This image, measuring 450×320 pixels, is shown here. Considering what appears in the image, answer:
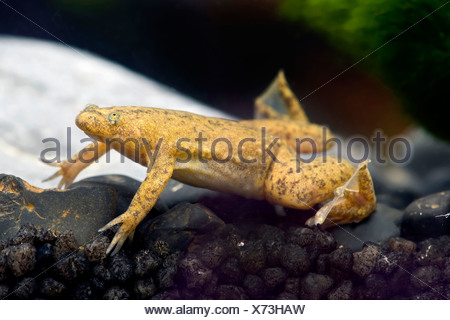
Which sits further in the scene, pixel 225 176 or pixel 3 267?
pixel 225 176

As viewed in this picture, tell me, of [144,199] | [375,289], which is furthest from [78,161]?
[375,289]

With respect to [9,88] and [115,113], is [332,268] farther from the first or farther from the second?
[9,88]

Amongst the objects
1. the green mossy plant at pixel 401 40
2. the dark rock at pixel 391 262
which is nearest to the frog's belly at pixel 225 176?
the dark rock at pixel 391 262

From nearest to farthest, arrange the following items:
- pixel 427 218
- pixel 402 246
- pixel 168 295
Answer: pixel 168 295
pixel 402 246
pixel 427 218

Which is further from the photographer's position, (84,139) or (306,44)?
(306,44)

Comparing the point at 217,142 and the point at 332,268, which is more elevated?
the point at 217,142

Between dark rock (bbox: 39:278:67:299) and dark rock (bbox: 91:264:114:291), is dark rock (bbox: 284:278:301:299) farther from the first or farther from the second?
dark rock (bbox: 39:278:67:299)

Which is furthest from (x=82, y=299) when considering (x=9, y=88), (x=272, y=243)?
(x=9, y=88)

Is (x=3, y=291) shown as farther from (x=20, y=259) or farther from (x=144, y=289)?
(x=144, y=289)
